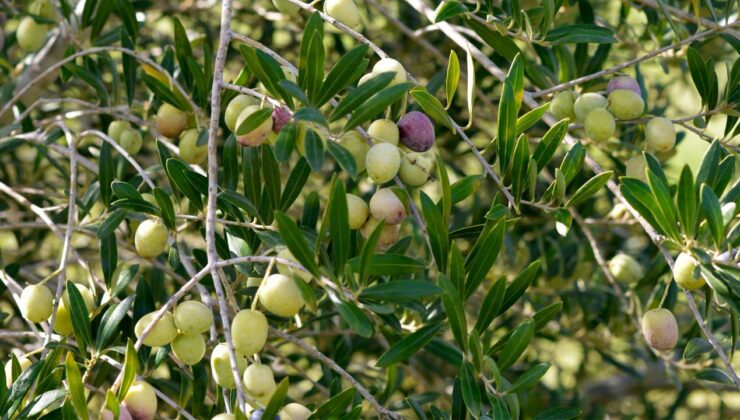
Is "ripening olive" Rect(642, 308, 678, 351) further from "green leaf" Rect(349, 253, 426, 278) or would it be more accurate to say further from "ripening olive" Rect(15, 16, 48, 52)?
"ripening olive" Rect(15, 16, 48, 52)

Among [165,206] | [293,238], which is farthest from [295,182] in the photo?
[293,238]

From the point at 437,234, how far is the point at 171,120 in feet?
1.62

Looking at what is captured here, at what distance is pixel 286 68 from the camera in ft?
3.27

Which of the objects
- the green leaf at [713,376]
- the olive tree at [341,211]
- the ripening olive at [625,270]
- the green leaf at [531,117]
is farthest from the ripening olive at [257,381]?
the ripening olive at [625,270]

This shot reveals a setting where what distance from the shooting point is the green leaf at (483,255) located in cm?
96

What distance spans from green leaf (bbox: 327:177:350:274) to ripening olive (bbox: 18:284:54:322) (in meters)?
0.39

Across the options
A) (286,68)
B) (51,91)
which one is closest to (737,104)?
(286,68)

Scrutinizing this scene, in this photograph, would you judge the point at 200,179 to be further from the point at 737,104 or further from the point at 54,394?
the point at 737,104

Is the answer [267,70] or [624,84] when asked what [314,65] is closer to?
[267,70]

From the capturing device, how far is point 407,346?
94 centimetres

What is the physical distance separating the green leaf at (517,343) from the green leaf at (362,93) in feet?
0.95

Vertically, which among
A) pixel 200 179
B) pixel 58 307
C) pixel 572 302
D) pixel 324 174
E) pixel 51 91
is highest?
pixel 200 179

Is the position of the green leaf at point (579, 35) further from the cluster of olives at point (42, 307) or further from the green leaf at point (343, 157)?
the cluster of olives at point (42, 307)

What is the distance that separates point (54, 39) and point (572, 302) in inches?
46.0
